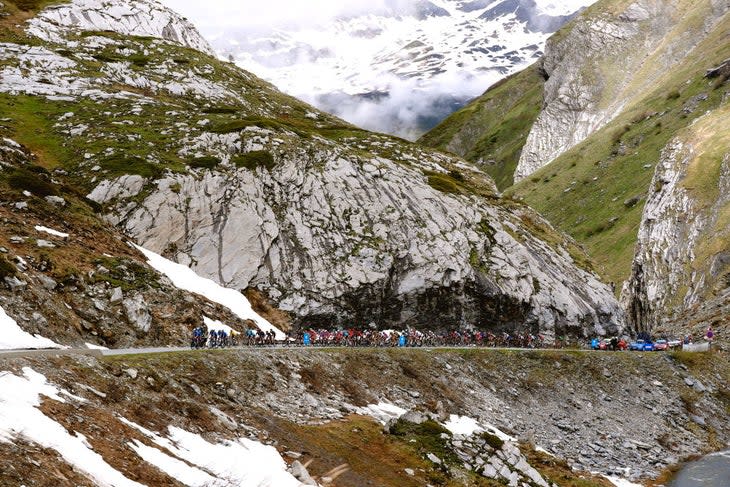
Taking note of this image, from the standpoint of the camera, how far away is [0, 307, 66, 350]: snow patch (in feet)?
127

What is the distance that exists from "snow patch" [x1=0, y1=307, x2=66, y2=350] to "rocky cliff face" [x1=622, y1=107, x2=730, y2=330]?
3274 inches

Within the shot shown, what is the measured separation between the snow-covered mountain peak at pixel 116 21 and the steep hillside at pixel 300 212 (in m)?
16.3

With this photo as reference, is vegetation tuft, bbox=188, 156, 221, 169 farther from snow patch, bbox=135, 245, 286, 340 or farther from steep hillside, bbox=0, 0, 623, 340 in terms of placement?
snow patch, bbox=135, 245, 286, 340

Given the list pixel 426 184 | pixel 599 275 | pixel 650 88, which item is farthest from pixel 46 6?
pixel 650 88

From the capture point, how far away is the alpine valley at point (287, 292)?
32.3 metres

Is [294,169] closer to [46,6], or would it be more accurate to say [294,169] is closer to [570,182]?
[46,6]

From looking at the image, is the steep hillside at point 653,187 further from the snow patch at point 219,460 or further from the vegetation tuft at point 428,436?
the snow patch at point 219,460

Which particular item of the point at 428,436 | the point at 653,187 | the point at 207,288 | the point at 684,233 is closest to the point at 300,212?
the point at 207,288

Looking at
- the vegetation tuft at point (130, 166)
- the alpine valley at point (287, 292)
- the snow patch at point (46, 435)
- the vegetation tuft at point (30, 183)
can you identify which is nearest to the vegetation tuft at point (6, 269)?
the alpine valley at point (287, 292)

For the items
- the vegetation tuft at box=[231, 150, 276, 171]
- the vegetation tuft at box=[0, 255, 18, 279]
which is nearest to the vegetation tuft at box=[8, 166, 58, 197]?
the vegetation tuft at box=[0, 255, 18, 279]

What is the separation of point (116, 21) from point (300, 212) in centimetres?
7937

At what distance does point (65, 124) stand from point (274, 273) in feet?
114

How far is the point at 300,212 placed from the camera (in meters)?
78.2

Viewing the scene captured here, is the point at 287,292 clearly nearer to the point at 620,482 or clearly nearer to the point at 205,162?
the point at 205,162
